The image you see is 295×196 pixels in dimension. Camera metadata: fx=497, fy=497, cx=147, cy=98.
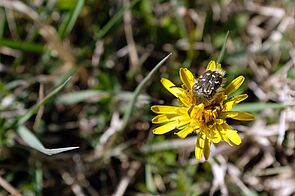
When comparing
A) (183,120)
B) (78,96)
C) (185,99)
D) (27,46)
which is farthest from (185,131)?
(27,46)

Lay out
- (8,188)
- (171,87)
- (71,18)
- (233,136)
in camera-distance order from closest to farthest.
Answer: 1. (233,136)
2. (171,87)
3. (8,188)
4. (71,18)

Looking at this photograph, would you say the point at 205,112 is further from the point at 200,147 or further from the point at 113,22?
the point at 113,22

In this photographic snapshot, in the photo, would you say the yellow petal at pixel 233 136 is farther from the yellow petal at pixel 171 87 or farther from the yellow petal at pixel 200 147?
the yellow petal at pixel 171 87

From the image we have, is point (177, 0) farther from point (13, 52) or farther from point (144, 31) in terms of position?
point (13, 52)

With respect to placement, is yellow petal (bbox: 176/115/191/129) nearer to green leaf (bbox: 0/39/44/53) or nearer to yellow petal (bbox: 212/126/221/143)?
yellow petal (bbox: 212/126/221/143)

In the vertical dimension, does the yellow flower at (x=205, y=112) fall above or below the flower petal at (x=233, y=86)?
below

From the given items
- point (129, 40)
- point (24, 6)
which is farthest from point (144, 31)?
point (24, 6)

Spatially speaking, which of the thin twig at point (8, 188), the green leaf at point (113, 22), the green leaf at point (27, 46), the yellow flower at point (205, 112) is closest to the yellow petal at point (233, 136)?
the yellow flower at point (205, 112)

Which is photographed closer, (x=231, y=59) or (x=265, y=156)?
(x=265, y=156)
